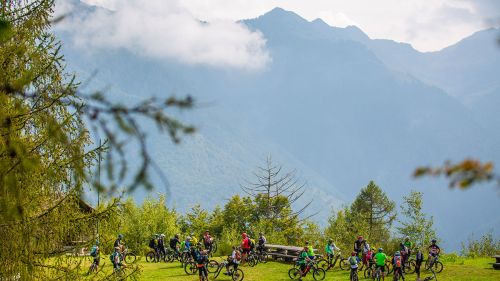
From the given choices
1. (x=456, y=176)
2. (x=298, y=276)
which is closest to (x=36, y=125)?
(x=456, y=176)

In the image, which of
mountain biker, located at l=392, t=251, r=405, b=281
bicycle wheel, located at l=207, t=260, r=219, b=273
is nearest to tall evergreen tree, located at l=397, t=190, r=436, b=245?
mountain biker, located at l=392, t=251, r=405, b=281

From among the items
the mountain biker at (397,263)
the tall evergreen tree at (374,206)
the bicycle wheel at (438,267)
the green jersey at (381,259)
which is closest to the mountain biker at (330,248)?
the green jersey at (381,259)

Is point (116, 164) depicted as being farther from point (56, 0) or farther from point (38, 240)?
point (56, 0)

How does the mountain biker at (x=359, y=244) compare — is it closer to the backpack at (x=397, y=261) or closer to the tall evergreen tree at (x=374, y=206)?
the backpack at (x=397, y=261)

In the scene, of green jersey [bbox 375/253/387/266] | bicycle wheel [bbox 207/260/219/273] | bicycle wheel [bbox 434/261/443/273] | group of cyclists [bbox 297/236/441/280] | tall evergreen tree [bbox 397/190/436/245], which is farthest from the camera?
tall evergreen tree [bbox 397/190/436/245]

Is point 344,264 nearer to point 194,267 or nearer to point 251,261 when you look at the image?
point 251,261

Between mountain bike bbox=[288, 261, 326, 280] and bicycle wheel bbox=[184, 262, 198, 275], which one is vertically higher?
bicycle wheel bbox=[184, 262, 198, 275]

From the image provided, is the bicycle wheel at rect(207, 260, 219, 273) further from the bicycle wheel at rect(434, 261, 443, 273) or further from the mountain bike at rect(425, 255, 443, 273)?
the bicycle wheel at rect(434, 261, 443, 273)

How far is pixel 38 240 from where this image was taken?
1037 cm

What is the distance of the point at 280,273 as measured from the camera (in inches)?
1266

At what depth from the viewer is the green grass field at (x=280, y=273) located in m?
29.6

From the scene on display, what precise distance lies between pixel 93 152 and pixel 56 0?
3.08 metres

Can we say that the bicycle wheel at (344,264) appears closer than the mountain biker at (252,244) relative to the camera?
No

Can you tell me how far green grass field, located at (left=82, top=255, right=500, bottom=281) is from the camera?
97.1 feet
